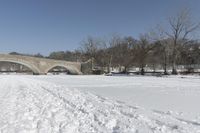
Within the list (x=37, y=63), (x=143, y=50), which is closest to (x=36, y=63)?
(x=37, y=63)

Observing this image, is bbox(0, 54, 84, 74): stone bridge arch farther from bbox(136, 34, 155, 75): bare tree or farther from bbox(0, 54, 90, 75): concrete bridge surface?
bbox(136, 34, 155, 75): bare tree

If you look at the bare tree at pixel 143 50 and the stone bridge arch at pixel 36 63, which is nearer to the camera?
the stone bridge arch at pixel 36 63

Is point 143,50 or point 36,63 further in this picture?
point 36,63

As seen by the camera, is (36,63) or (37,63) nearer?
(36,63)

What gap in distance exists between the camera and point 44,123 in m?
5.61

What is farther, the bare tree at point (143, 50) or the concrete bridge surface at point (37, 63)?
the bare tree at point (143, 50)

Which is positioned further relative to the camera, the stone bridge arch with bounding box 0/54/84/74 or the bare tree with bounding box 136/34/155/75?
the bare tree with bounding box 136/34/155/75

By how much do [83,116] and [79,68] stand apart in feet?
196

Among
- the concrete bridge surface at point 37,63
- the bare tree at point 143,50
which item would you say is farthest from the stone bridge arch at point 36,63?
the bare tree at point 143,50

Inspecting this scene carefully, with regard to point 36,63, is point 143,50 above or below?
above

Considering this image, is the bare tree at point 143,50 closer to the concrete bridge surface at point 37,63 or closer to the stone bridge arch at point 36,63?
the concrete bridge surface at point 37,63

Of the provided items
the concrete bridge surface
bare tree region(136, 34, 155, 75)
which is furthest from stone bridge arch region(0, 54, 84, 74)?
bare tree region(136, 34, 155, 75)

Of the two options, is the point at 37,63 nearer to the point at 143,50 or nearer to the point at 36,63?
the point at 36,63

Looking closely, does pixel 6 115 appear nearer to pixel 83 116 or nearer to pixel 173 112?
pixel 83 116
